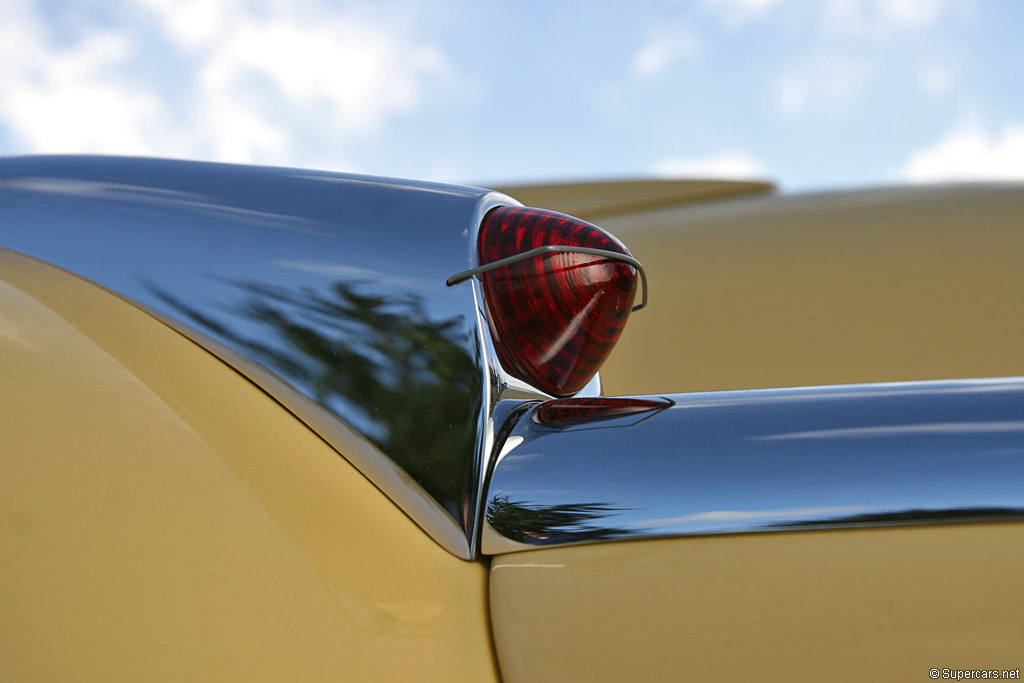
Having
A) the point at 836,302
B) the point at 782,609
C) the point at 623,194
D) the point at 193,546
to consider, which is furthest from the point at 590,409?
the point at 623,194

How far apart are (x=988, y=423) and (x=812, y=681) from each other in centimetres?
23

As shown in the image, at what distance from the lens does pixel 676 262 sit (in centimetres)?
151

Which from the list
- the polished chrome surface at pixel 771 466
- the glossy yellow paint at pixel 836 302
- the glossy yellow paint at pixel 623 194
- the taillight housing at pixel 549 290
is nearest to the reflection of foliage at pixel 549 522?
the polished chrome surface at pixel 771 466

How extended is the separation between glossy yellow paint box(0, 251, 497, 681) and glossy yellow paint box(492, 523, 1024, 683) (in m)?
0.08

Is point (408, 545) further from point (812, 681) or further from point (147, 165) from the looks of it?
point (147, 165)

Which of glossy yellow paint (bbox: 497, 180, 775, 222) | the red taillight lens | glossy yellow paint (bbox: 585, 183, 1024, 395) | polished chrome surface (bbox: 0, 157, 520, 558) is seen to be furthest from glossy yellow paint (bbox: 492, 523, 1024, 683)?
glossy yellow paint (bbox: 497, 180, 775, 222)

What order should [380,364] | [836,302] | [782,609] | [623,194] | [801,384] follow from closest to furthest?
[782,609]
[380,364]
[801,384]
[836,302]
[623,194]

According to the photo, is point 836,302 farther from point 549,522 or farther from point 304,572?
point 304,572

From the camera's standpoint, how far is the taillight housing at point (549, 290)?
73cm

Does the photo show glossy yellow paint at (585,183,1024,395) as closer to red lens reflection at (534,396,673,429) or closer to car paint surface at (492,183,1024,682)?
car paint surface at (492,183,1024,682)

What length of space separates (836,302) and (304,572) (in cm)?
99

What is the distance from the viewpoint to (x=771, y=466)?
1.95 feet

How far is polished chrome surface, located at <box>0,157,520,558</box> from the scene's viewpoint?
2.24ft

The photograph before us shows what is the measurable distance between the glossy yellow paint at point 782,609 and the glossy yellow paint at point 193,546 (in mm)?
78
